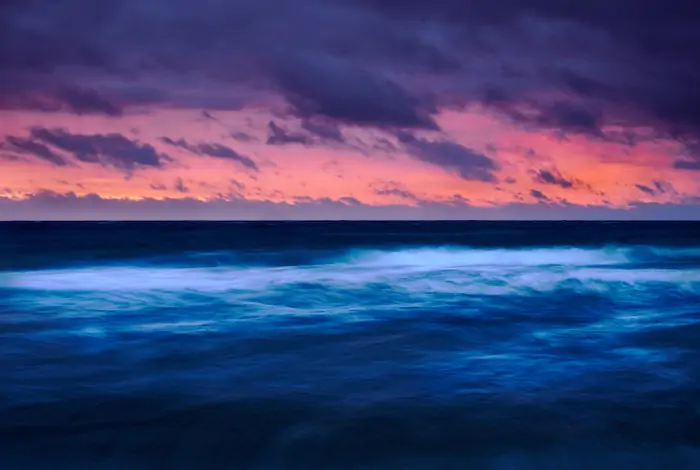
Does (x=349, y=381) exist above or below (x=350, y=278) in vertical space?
below

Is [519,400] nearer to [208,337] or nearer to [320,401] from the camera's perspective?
[320,401]

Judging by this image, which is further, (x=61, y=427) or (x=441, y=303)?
(x=441, y=303)

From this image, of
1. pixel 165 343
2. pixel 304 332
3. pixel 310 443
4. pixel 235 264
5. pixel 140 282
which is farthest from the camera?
pixel 235 264

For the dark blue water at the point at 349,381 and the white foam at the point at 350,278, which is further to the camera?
the white foam at the point at 350,278

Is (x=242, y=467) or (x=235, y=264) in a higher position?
(x=235, y=264)

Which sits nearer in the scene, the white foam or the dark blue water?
the dark blue water

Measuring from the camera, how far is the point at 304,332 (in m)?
9.39

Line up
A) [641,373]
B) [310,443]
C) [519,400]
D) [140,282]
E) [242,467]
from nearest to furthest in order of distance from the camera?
[242,467] → [310,443] → [519,400] → [641,373] → [140,282]

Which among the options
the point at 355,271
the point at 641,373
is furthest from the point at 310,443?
the point at 355,271

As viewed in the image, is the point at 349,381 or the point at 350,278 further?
the point at 350,278

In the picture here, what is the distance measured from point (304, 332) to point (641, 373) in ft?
15.4

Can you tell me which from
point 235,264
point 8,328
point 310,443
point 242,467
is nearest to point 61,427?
point 242,467

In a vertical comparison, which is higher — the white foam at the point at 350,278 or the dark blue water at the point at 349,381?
the white foam at the point at 350,278

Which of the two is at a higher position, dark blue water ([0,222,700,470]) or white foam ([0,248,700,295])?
white foam ([0,248,700,295])
